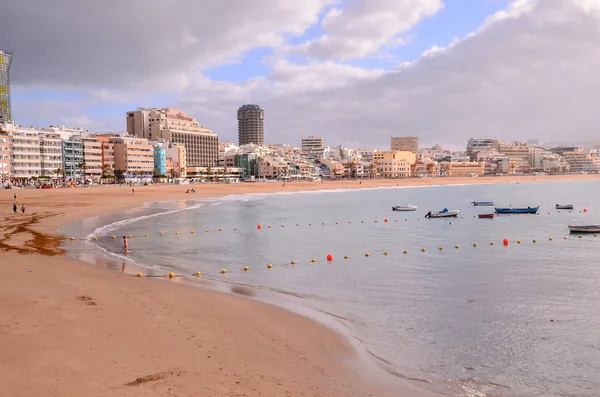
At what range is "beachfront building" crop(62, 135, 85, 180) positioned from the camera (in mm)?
130875

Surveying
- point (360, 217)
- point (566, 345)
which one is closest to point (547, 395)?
point (566, 345)

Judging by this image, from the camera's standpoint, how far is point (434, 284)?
2150cm

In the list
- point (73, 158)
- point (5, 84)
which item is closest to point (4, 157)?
point (73, 158)

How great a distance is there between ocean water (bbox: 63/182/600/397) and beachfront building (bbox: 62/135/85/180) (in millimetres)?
93274

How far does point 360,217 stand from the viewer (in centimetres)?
5591

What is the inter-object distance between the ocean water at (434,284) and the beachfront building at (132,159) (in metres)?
105

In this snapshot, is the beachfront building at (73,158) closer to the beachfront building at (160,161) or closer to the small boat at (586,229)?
the beachfront building at (160,161)

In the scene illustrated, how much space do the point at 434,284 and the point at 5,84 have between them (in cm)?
19079

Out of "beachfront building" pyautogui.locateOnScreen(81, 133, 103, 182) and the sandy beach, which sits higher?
"beachfront building" pyautogui.locateOnScreen(81, 133, 103, 182)

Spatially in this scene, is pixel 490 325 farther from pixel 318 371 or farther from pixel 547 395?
pixel 318 371

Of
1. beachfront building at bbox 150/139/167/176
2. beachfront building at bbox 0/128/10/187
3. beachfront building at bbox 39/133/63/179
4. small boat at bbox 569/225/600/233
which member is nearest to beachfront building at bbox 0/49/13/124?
beachfront building at bbox 150/139/167/176

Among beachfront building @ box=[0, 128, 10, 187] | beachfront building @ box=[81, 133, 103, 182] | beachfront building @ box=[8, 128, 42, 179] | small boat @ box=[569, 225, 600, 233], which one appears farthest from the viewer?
beachfront building @ box=[81, 133, 103, 182]

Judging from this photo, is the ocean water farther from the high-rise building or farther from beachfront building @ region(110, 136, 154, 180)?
the high-rise building

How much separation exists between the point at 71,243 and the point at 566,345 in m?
27.9
